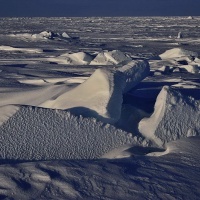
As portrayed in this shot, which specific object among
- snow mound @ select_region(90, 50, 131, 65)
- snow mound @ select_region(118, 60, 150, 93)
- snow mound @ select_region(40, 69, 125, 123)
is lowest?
snow mound @ select_region(40, 69, 125, 123)

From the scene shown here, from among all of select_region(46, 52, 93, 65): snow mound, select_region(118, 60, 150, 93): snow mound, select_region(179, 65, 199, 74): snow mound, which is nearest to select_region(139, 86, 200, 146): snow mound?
select_region(118, 60, 150, 93): snow mound

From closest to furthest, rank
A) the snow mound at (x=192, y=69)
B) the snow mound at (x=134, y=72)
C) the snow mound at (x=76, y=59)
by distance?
1. the snow mound at (x=134, y=72)
2. the snow mound at (x=192, y=69)
3. the snow mound at (x=76, y=59)

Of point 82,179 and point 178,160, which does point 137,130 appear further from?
point 82,179

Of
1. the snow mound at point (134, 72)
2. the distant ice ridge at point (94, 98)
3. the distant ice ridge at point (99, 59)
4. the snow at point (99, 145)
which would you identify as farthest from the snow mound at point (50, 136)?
the distant ice ridge at point (99, 59)

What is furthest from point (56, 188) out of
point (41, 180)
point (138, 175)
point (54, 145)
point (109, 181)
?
point (54, 145)

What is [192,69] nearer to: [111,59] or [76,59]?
[111,59]

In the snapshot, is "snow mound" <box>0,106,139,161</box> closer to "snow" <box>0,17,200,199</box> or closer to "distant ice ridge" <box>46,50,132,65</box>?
"snow" <box>0,17,200,199</box>

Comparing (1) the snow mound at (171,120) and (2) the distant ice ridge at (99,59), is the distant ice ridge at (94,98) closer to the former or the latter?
(1) the snow mound at (171,120)
